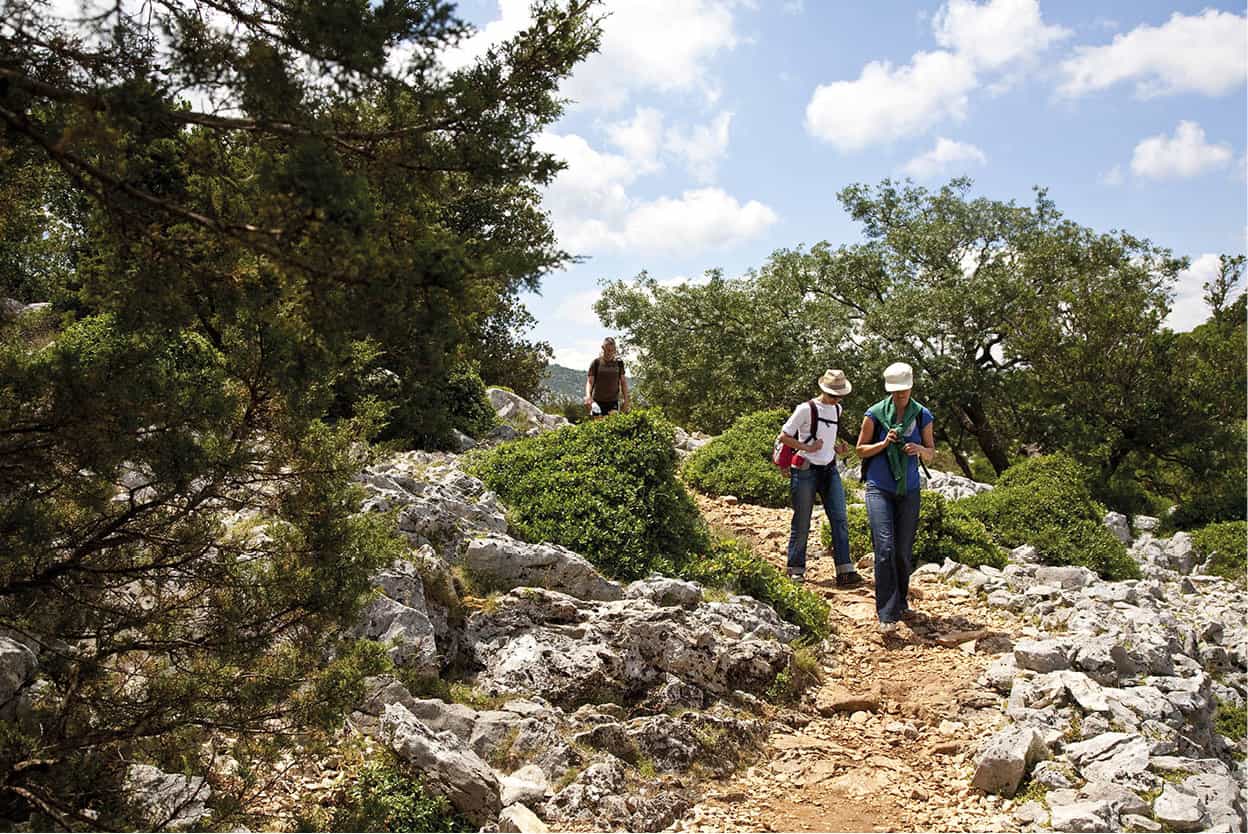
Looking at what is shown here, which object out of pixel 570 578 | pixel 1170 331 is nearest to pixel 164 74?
pixel 570 578

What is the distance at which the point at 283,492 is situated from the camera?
15.0ft

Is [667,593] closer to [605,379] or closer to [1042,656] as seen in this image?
[1042,656]

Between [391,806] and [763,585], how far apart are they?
4.77 metres

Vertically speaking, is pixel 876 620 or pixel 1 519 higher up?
pixel 1 519

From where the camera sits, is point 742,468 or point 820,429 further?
point 742,468

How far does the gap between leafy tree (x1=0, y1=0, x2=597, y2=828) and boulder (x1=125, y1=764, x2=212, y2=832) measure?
80 millimetres

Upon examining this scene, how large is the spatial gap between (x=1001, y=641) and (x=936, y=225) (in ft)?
59.1

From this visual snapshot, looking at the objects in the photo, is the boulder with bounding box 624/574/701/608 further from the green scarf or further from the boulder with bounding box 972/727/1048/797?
the boulder with bounding box 972/727/1048/797

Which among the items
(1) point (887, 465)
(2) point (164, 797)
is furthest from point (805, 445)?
(2) point (164, 797)

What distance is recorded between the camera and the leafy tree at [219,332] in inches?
125

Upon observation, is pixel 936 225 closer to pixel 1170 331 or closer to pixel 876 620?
pixel 1170 331

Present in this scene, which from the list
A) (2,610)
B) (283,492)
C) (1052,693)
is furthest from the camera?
(1052,693)

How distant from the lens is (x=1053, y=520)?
12078 millimetres

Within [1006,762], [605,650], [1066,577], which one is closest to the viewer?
[1006,762]
